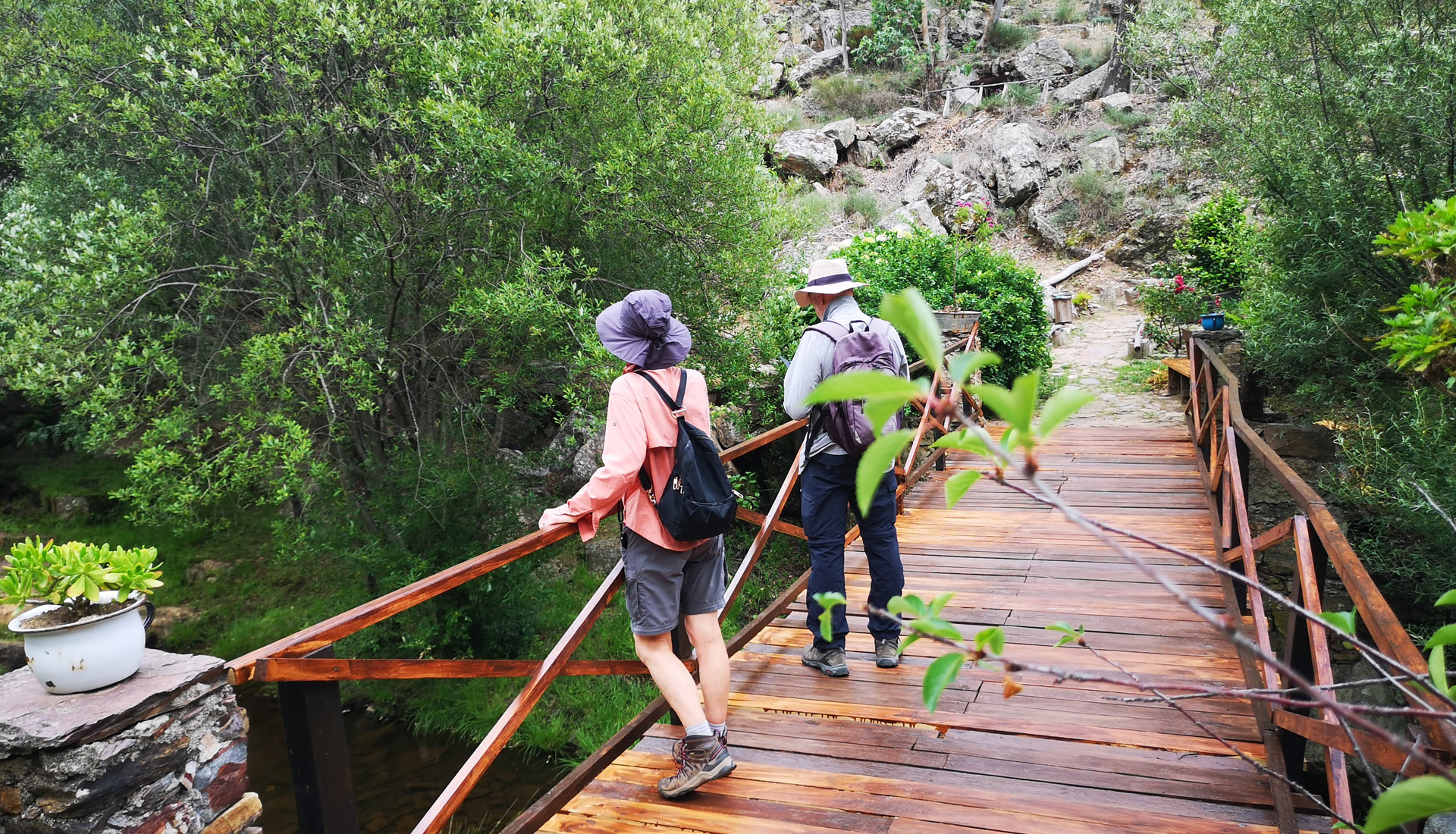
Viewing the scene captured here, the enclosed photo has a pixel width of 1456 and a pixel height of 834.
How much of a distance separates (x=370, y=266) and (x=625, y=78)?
2.49 metres

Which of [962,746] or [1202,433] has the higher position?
[1202,433]

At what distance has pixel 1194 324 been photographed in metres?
11.4

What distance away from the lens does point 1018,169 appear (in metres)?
20.8

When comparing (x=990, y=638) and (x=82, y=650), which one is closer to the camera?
(x=990, y=638)

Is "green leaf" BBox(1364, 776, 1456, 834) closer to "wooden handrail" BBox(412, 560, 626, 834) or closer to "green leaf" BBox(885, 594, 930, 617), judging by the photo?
"green leaf" BBox(885, 594, 930, 617)

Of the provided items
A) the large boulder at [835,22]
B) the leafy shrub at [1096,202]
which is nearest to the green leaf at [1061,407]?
the leafy shrub at [1096,202]

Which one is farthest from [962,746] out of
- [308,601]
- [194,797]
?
[308,601]

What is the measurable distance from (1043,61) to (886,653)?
2538cm

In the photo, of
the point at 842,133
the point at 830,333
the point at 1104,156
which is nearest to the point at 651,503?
the point at 830,333

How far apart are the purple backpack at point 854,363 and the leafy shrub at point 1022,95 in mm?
22784

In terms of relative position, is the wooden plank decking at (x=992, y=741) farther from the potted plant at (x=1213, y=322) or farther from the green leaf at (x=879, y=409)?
the potted plant at (x=1213, y=322)

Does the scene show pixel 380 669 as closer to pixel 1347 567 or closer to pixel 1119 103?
pixel 1347 567

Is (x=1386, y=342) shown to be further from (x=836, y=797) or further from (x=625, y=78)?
(x=625, y=78)

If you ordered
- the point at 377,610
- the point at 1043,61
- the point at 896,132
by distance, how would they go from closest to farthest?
the point at 377,610 < the point at 896,132 < the point at 1043,61
